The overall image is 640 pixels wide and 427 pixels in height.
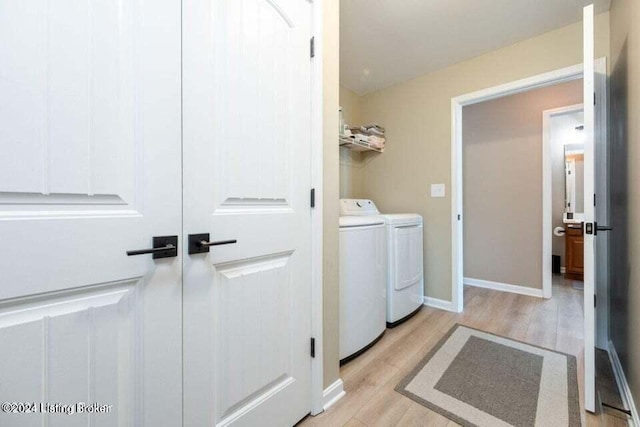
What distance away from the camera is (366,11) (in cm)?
186

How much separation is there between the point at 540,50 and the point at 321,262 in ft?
8.18

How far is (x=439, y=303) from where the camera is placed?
263 centimetres

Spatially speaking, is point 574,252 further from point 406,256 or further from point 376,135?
point 376,135

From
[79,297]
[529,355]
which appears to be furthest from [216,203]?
[529,355]

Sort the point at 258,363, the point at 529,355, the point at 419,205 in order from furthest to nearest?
1. the point at 419,205
2. the point at 529,355
3. the point at 258,363

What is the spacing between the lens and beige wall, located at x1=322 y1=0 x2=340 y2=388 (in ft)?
4.37

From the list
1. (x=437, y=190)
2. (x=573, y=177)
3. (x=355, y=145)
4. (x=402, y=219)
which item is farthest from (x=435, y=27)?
(x=573, y=177)

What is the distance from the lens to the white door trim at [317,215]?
1.27m

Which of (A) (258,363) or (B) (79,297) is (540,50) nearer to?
(A) (258,363)

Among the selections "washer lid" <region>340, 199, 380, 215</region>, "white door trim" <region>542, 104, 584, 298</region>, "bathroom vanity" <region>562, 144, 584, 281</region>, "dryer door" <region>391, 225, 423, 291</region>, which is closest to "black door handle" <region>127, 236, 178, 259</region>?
"washer lid" <region>340, 199, 380, 215</region>

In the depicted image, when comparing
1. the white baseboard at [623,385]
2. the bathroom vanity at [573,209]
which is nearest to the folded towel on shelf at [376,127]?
the white baseboard at [623,385]

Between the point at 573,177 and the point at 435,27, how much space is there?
11.3 feet

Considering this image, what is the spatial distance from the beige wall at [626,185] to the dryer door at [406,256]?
127cm

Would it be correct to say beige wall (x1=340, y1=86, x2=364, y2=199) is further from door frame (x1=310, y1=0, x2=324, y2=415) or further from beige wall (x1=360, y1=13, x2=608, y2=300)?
door frame (x1=310, y1=0, x2=324, y2=415)
